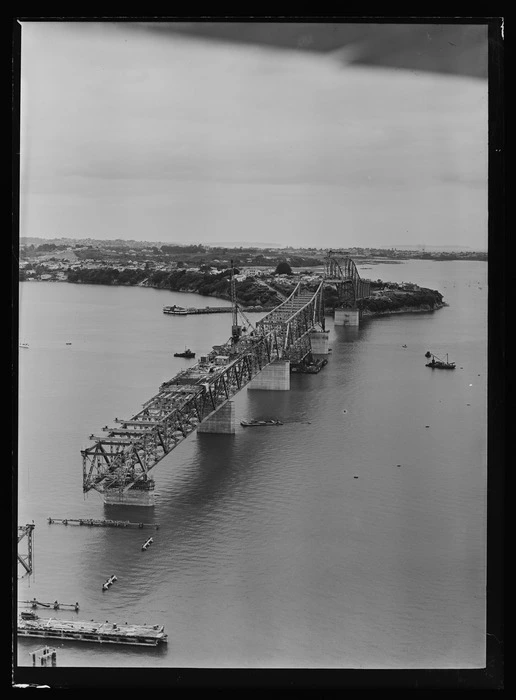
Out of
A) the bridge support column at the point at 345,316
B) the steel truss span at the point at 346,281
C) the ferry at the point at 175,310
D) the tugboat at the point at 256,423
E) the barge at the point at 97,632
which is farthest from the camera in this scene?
the bridge support column at the point at 345,316

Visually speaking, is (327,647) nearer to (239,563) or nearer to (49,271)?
(239,563)

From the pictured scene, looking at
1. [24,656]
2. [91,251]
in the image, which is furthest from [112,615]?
[91,251]

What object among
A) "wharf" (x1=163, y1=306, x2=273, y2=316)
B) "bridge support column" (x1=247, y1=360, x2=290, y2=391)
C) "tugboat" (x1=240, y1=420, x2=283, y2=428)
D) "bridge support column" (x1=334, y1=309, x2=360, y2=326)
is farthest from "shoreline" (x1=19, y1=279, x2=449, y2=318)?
"tugboat" (x1=240, y1=420, x2=283, y2=428)

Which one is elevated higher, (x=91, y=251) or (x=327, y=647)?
(x=91, y=251)

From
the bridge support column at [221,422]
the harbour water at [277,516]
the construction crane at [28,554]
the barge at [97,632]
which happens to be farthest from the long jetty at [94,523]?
the bridge support column at [221,422]

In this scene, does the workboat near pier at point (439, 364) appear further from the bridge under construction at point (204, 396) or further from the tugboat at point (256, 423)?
the tugboat at point (256, 423)

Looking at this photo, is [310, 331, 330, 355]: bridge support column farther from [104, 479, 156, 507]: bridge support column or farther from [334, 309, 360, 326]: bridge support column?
[104, 479, 156, 507]: bridge support column
